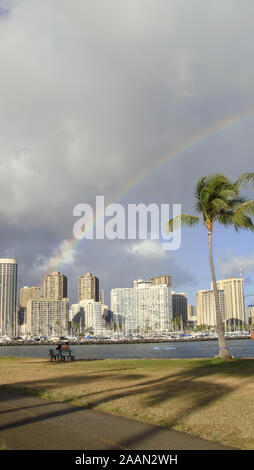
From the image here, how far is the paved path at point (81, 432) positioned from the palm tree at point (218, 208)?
62.7 feet

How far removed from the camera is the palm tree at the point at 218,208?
2950cm

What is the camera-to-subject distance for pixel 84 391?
52.0ft

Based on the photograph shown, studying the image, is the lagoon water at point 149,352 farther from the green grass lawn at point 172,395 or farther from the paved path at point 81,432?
the paved path at point 81,432

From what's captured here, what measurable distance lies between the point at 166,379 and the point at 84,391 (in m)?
4.40

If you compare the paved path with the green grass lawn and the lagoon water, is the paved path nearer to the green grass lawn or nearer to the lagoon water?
the green grass lawn

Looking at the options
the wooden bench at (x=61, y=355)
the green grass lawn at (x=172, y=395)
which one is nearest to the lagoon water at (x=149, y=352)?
the wooden bench at (x=61, y=355)

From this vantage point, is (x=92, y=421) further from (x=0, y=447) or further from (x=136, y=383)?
(x=136, y=383)

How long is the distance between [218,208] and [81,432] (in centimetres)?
2193

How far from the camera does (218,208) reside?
29.7m

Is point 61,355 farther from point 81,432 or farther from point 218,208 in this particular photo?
point 81,432

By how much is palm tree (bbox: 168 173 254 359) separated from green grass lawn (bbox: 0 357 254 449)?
9187 mm

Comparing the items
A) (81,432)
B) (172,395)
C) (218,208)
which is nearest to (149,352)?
(218,208)

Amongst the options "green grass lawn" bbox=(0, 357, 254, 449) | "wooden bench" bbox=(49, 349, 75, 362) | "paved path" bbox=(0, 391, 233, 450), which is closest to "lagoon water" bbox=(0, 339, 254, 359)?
"wooden bench" bbox=(49, 349, 75, 362)
